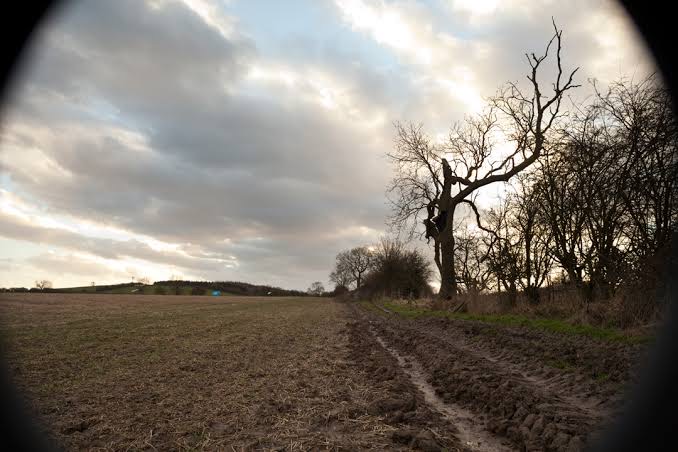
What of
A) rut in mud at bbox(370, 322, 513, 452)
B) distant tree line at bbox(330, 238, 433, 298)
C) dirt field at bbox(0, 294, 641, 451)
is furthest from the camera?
distant tree line at bbox(330, 238, 433, 298)

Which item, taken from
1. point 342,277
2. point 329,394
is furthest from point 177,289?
point 329,394

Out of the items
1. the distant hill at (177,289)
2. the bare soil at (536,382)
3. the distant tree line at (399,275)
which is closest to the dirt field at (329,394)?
the bare soil at (536,382)

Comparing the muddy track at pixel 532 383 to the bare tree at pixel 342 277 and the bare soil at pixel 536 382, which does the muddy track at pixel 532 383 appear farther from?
the bare tree at pixel 342 277

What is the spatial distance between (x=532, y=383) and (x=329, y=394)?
3185mm

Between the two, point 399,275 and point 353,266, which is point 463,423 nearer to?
point 399,275

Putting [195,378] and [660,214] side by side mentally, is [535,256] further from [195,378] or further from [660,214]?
[195,378]

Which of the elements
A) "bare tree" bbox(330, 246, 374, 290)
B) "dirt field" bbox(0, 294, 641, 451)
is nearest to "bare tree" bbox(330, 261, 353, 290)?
"bare tree" bbox(330, 246, 374, 290)

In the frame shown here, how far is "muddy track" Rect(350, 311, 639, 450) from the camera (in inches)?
163

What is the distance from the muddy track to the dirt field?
22mm

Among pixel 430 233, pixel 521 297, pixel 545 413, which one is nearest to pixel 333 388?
pixel 545 413

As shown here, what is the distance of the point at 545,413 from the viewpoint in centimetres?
437

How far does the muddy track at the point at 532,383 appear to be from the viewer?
13.6 feet

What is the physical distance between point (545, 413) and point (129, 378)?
22.1 feet

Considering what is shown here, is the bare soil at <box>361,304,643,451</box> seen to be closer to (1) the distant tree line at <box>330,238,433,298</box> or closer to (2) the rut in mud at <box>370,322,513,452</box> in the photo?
(2) the rut in mud at <box>370,322,513,452</box>
